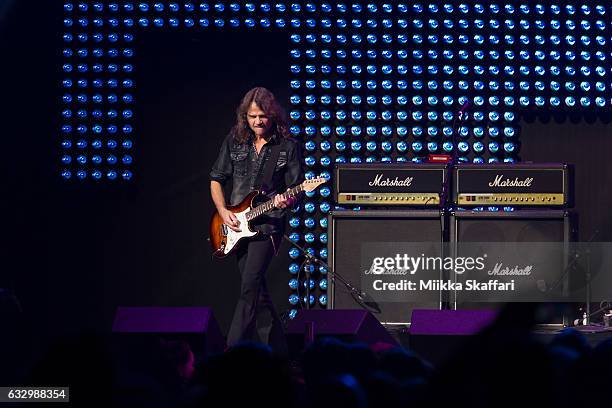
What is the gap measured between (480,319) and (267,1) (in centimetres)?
436

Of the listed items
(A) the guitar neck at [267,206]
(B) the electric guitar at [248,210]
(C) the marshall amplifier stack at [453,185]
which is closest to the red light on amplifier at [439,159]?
(C) the marshall amplifier stack at [453,185]

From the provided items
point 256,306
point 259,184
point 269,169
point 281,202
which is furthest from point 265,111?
point 256,306

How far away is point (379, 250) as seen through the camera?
7.68m

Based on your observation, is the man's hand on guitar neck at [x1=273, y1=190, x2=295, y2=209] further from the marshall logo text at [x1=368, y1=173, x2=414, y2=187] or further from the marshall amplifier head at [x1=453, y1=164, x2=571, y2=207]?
the marshall amplifier head at [x1=453, y1=164, x2=571, y2=207]

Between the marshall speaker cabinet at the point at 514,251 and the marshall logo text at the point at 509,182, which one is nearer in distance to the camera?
the marshall speaker cabinet at the point at 514,251

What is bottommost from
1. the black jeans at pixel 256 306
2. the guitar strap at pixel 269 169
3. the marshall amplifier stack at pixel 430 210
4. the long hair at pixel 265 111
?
the black jeans at pixel 256 306

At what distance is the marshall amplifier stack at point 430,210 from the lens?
24.9ft

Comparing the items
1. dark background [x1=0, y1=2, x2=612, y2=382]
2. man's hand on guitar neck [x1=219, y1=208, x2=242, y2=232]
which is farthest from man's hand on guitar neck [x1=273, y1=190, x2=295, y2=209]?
dark background [x1=0, y1=2, x2=612, y2=382]

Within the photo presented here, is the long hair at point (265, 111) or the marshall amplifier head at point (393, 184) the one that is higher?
the long hair at point (265, 111)

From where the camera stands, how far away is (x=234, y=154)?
6.81 meters

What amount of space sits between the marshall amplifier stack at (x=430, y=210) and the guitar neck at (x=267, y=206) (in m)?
1.22

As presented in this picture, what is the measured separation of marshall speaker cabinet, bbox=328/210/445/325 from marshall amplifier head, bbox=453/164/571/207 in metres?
0.32

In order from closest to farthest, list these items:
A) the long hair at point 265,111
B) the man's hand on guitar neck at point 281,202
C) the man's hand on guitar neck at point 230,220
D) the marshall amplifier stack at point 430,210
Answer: the man's hand on guitar neck at point 281,202 → the man's hand on guitar neck at point 230,220 → the long hair at point 265,111 → the marshall amplifier stack at point 430,210

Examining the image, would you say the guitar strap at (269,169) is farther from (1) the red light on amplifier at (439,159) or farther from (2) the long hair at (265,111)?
Answer: (1) the red light on amplifier at (439,159)
